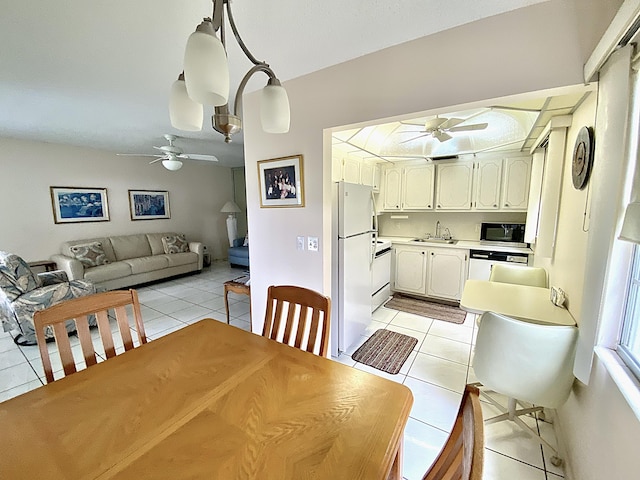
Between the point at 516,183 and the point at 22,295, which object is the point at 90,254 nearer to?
the point at 22,295

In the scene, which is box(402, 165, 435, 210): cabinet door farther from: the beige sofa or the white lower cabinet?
the beige sofa

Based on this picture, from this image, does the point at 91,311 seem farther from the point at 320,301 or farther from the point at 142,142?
the point at 142,142

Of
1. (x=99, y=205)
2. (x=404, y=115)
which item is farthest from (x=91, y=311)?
(x=99, y=205)

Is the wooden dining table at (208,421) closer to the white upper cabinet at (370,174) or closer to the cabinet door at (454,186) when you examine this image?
the white upper cabinet at (370,174)

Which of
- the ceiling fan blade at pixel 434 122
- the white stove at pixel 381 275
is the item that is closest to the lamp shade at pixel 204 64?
the ceiling fan blade at pixel 434 122

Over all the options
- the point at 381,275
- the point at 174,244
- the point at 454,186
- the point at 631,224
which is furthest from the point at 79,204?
the point at 631,224

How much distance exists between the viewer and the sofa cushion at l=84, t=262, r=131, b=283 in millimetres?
4105

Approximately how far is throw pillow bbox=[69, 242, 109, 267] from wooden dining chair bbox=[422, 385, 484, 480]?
541 centimetres

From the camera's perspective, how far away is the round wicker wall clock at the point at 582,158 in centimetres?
152

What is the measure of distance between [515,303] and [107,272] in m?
5.41

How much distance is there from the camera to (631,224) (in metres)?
0.89

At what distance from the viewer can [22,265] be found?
2.74 metres

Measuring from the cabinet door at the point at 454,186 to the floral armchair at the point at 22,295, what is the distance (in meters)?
4.68

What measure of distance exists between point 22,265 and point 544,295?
16.2 feet
